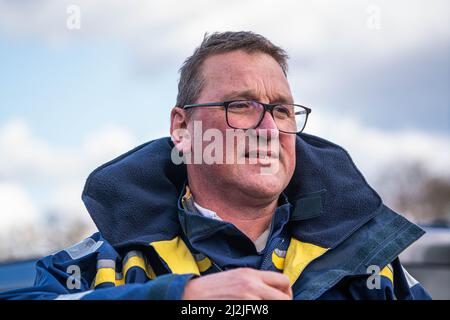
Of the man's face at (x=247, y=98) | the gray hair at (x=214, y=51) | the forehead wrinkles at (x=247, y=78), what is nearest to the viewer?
the man's face at (x=247, y=98)

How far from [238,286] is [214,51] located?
1.20 metres

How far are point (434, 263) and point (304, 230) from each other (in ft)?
5.31

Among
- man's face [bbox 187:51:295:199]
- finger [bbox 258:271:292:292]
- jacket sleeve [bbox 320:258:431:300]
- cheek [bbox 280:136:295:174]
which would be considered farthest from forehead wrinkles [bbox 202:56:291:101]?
finger [bbox 258:271:292:292]

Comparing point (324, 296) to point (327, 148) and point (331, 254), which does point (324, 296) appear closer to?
point (331, 254)

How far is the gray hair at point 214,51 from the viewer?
128 inches

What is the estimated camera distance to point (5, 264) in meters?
4.83

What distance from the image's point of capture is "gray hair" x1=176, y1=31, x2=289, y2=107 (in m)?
3.25

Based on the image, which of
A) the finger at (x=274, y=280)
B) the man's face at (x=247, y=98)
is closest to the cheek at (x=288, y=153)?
the man's face at (x=247, y=98)

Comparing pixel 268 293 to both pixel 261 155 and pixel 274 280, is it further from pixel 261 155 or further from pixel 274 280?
pixel 261 155

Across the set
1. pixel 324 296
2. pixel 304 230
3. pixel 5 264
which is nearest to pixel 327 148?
pixel 304 230

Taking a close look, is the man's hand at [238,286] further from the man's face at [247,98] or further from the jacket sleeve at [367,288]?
the man's face at [247,98]

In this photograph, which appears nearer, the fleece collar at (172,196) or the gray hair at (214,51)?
the fleece collar at (172,196)

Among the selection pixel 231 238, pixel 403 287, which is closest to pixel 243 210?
pixel 231 238

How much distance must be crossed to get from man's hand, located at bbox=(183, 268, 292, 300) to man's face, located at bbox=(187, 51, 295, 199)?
0.60 meters
